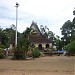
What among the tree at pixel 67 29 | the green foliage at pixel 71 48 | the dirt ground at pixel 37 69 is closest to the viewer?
the dirt ground at pixel 37 69

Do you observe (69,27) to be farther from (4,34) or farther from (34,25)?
(4,34)

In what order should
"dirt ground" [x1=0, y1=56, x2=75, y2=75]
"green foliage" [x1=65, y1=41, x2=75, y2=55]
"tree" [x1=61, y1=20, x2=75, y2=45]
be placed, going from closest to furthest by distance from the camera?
"dirt ground" [x1=0, y1=56, x2=75, y2=75]
"green foliage" [x1=65, y1=41, x2=75, y2=55]
"tree" [x1=61, y1=20, x2=75, y2=45]

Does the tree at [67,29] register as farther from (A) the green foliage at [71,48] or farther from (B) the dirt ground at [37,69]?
(B) the dirt ground at [37,69]

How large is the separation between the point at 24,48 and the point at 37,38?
33.5 meters

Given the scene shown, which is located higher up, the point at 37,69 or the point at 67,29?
the point at 67,29

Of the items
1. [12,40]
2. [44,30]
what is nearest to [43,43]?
[12,40]

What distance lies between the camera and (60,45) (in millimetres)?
72688

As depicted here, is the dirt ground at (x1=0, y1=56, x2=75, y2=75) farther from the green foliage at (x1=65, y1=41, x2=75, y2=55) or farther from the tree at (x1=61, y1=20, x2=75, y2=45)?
the tree at (x1=61, y1=20, x2=75, y2=45)

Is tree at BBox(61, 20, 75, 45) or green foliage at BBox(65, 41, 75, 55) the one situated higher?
tree at BBox(61, 20, 75, 45)

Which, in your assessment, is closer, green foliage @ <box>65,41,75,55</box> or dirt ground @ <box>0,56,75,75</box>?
dirt ground @ <box>0,56,75,75</box>

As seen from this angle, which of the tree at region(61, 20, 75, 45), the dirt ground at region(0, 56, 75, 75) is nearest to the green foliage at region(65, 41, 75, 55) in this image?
the dirt ground at region(0, 56, 75, 75)

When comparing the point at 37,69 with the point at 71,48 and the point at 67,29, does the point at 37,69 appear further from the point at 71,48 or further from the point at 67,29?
the point at 67,29

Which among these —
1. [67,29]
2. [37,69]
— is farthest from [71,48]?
[67,29]

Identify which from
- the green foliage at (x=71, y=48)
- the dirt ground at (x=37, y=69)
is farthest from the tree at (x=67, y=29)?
the dirt ground at (x=37, y=69)
